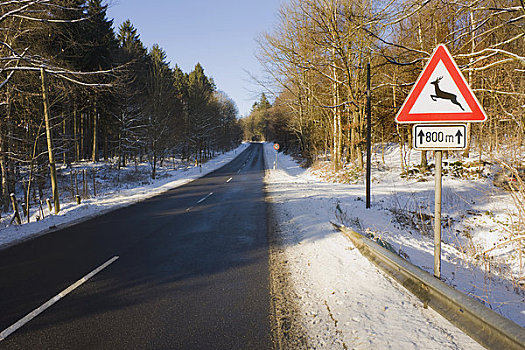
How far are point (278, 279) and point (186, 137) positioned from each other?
33.6 m

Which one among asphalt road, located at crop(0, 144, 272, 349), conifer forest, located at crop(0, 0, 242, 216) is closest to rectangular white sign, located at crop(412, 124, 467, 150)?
asphalt road, located at crop(0, 144, 272, 349)

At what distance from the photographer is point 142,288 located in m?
4.11

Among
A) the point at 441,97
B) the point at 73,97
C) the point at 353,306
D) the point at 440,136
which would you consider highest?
the point at 73,97

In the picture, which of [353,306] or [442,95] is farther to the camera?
[353,306]

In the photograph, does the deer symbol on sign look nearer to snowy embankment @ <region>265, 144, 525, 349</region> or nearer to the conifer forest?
snowy embankment @ <region>265, 144, 525, 349</region>

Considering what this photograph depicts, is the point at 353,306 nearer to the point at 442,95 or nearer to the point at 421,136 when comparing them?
the point at 421,136

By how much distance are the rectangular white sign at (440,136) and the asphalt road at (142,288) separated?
2815 mm

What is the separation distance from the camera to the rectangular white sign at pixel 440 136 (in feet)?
10.3

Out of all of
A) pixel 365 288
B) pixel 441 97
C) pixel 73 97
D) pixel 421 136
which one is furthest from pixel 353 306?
pixel 73 97

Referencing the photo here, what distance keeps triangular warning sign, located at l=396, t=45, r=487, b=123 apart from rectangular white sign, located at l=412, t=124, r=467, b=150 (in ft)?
0.27

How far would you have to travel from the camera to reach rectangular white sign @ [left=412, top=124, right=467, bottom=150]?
10.3ft

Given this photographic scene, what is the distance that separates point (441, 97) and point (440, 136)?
45cm

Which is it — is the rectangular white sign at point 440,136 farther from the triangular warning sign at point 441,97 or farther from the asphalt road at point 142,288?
the asphalt road at point 142,288

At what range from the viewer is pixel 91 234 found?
715 centimetres
